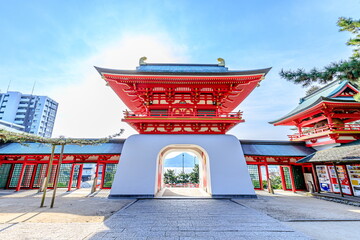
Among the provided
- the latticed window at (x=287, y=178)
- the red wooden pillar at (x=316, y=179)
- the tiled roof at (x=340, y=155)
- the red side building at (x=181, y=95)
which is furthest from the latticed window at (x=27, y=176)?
the red wooden pillar at (x=316, y=179)

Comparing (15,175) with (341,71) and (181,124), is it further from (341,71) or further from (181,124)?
(341,71)

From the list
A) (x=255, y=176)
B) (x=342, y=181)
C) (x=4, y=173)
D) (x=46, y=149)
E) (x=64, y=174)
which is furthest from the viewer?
(x=64, y=174)

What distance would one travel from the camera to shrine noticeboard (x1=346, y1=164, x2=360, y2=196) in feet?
29.5

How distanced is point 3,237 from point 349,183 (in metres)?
16.1

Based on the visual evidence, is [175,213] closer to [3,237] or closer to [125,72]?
[3,237]

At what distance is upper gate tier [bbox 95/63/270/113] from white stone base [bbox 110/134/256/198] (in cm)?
241

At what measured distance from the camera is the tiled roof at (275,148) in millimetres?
11648

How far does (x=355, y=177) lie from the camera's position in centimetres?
913

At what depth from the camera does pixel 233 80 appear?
937 centimetres

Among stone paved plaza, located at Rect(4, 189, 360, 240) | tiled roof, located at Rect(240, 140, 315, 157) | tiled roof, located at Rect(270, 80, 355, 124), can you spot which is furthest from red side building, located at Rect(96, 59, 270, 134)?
stone paved plaza, located at Rect(4, 189, 360, 240)

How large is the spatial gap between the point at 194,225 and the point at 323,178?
11816 mm

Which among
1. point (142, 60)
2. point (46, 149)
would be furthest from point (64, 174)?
point (142, 60)

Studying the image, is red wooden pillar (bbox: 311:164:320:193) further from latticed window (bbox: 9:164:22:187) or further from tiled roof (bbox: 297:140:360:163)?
latticed window (bbox: 9:164:22:187)

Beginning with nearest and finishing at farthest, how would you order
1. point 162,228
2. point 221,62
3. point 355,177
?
point 162,228 < point 355,177 < point 221,62
